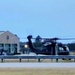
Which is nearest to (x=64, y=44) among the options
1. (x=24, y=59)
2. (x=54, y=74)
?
(x=24, y=59)

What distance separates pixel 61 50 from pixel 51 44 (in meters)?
2.40

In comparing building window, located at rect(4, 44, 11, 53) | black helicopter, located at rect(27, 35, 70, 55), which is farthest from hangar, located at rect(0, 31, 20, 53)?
black helicopter, located at rect(27, 35, 70, 55)

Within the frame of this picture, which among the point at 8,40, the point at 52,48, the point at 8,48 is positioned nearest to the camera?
the point at 52,48

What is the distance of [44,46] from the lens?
1892 inches

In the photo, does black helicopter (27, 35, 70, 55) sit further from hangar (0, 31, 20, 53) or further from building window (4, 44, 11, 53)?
→ hangar (0, 31, 20, 53)

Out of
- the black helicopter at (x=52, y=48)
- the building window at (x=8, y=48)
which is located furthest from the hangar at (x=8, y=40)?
the black helicopter at (x=52, y=48)

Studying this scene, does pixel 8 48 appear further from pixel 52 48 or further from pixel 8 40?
pixel 52 48

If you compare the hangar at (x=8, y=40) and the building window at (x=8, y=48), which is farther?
the hangar at (x=8, y=40)

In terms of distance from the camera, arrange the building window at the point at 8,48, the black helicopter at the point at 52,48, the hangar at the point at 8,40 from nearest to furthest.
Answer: the black helicopter at the point at 52,48, the building window at the point at 8,48, the hangar at the point at 8,40

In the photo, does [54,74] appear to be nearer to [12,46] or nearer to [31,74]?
[31,74]

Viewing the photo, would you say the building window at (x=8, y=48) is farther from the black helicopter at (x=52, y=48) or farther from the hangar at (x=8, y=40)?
the black helicopter at (x=52, y=48)

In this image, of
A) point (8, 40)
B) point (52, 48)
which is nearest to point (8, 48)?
point (8, 40)

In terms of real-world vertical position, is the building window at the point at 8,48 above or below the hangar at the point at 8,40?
below

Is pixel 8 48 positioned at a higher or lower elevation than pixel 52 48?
higher
